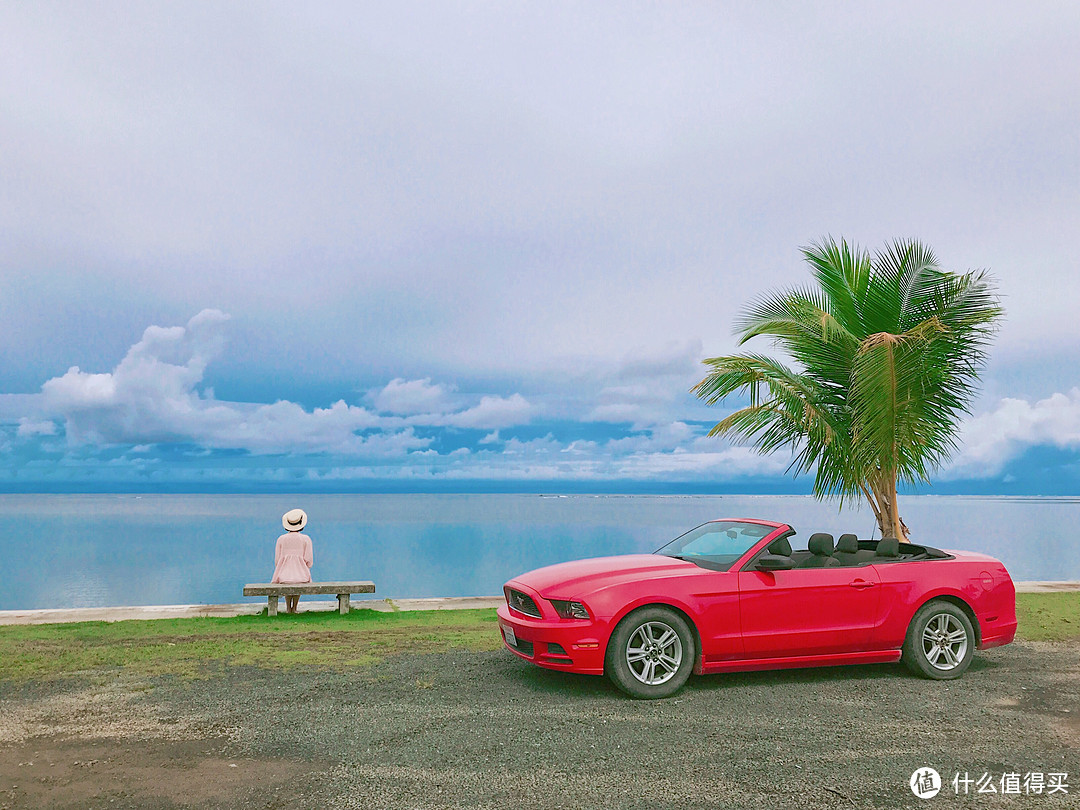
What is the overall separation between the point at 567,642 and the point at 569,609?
10.6 inches

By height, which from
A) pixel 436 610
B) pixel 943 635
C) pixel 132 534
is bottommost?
pixel 132 534

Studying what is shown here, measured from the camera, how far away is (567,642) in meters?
6.77

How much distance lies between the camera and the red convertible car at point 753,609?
6.85 metres

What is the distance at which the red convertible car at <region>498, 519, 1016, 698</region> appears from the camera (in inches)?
270

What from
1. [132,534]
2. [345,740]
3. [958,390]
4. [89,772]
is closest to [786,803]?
[345,740]

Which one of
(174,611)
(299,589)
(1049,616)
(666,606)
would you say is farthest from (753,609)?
(174,611)

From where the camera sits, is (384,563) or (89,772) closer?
(89,772)

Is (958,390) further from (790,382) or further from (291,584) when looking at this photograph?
(291,584)

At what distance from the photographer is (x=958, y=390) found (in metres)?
12.8

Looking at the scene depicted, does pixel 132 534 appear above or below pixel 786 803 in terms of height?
below

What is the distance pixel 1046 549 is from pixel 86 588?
169 feet

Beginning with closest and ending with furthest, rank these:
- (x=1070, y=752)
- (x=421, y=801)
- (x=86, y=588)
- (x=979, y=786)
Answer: (x=421, y=801), (x=979, y=786), (x=1070, y=752), (x=86, y=588)

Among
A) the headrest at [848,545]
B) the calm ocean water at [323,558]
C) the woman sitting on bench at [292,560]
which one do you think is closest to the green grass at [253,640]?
the woman sitting on bench at [292,560]

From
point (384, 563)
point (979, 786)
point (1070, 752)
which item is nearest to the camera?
point (979, 786)
